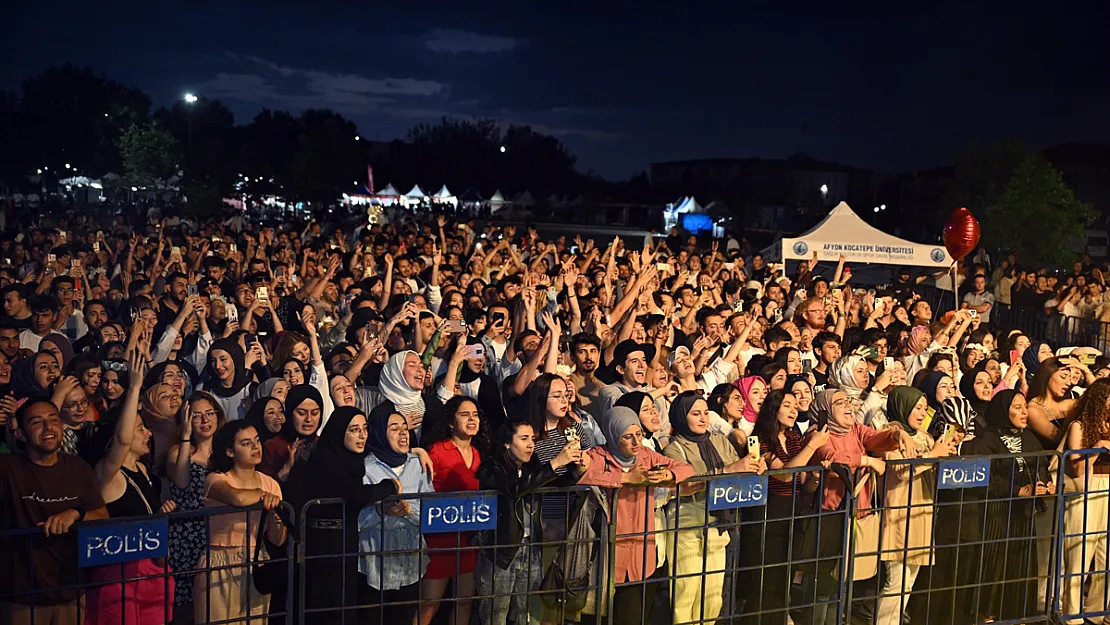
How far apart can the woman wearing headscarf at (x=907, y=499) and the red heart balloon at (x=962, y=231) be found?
8.77 m

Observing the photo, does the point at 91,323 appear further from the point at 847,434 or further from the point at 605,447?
the point at 847,434

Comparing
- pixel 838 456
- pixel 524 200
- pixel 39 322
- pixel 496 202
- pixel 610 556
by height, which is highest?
pixel 524 200

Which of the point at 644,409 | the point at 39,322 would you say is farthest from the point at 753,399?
the point at 39,322

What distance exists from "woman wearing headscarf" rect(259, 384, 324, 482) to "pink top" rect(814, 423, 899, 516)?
2762mm

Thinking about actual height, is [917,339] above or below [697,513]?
above

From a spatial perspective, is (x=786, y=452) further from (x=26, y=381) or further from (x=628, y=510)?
(x=26, y=381)

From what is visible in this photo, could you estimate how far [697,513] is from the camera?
218 inches

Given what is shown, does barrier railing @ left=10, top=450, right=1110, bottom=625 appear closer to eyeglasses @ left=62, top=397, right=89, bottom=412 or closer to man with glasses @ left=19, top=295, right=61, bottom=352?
eyeglasses @ left=62, top=397, right=89, bottom=412

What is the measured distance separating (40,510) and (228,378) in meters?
2.35

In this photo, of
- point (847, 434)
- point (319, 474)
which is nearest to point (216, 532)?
point (319, 474)

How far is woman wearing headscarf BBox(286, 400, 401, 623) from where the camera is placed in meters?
4.79

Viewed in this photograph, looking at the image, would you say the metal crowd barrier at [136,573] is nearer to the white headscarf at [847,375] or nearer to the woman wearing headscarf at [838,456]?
the woman wearing headscarf at [838,456]

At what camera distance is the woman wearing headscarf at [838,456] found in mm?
5508

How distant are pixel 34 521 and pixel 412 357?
2489mm
